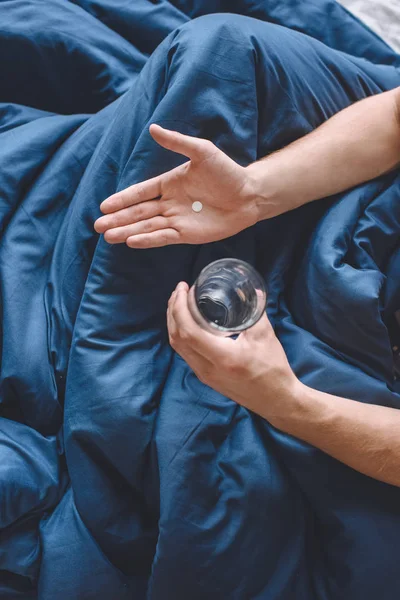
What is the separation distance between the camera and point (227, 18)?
911mm

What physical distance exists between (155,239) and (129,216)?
0.06m

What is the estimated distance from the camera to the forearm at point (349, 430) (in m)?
0.80

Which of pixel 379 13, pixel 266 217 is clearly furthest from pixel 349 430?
pixel 379 13

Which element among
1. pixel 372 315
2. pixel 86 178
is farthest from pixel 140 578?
pixel 86 178

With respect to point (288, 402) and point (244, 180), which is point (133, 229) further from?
point (288, 402)

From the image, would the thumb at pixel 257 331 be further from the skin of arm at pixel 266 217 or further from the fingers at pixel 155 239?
the fingers at pixel 155 239

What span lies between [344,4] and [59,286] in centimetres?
97

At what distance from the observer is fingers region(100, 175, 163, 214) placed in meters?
0.85

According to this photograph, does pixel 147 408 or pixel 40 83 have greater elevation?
pixel 40 83

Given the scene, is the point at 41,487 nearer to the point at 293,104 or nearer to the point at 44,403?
the point at 44,403

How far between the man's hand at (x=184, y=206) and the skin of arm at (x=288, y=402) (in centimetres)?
14

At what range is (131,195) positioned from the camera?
0.86 m

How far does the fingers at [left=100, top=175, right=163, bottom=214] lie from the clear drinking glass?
196 mm

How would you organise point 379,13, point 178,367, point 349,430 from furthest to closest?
1. point 379,13
2. point 178,367
3. point 349,430
